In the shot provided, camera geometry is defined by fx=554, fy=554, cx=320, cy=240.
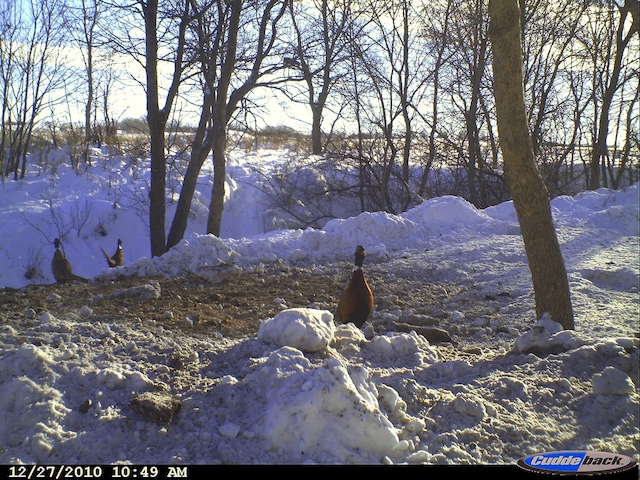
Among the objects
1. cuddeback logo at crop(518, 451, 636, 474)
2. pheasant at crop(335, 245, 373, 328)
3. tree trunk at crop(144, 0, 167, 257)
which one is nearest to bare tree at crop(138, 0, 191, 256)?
tree trunk at crop(144, 0, 167, 257)

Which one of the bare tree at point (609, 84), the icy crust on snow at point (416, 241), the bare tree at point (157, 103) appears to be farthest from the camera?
the bare tree at point (609, 84)

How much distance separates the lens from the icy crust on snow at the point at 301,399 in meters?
2.71

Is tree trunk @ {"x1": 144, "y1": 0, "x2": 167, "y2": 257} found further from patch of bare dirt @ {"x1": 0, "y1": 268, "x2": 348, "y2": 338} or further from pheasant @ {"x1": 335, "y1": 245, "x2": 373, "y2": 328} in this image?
pheasant @ {"x1": 335, "y1": 245, "x2": 373, "y2": 328}

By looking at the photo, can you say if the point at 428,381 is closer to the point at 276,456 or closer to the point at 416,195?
the point at 276,456

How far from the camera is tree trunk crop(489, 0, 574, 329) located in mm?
4664

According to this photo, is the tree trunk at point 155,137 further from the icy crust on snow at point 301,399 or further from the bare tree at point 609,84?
the bare tree at point 609,84

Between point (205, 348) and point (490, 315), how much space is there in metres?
3.47

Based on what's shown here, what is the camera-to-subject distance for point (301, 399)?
9.30ft

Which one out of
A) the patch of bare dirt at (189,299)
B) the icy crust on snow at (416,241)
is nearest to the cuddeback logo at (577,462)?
the patch of bare dirt at (189,299)

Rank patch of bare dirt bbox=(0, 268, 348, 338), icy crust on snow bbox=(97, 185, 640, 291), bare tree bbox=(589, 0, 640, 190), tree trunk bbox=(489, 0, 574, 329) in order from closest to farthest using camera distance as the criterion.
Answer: tree trunk bbox=(489, 0, 574, 329), patch of bare dirt bbox=(0, 268, 348, 338), icy crust on snow bbox=(97, 185, 640, 291), bare tree bbox=(589, 0, 640, 190)

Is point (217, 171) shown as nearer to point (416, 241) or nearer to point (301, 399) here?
point (416, 241)

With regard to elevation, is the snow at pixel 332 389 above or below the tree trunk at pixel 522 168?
below

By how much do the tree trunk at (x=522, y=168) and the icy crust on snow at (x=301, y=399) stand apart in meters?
0.76

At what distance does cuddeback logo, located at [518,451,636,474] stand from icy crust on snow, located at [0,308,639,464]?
88 mm
